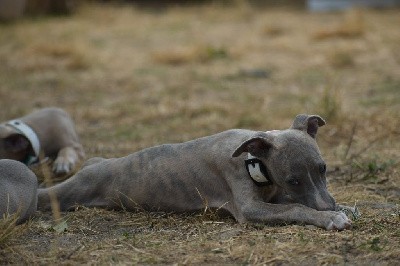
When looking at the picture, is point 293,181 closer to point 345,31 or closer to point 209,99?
point 209,99

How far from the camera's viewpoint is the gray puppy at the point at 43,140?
8703 millimetres

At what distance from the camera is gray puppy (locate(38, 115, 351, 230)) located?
6.46 m

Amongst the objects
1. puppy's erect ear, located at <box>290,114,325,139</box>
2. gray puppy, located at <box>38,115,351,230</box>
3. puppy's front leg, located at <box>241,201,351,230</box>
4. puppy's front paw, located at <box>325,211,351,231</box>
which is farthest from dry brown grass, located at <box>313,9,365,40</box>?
puppy's front paw, located at <box>325,211,351,231</box>

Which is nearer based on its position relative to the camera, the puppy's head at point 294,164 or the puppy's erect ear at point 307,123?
the puppy's head at point 294,164

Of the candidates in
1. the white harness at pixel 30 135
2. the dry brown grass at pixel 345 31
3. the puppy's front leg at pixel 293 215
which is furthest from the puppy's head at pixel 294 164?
the dry brown grass at pixel 345 31

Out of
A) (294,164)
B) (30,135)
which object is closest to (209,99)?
(30,135)

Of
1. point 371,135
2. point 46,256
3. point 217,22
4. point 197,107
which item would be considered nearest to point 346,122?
point 371,135

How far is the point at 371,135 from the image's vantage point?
10.1 metres

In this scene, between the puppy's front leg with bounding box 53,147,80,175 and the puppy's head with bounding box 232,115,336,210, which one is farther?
the puppy's front leg with bounding box 53,147,80,175

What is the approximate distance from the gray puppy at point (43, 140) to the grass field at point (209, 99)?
44cm

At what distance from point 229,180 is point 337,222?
1.00m

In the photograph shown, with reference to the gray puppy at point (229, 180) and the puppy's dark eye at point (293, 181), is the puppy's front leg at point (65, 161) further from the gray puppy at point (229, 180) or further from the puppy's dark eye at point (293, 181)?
the puppy's dark eye at point (293, 181)

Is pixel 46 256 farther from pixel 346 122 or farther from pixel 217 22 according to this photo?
pixel 217 22

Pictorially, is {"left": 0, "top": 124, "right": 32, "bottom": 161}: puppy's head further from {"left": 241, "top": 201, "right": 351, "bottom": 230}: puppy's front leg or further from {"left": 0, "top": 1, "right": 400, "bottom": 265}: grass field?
{"left": 241, "top": 201, "right": 351, "bottom": 230}: puppy's front leg
